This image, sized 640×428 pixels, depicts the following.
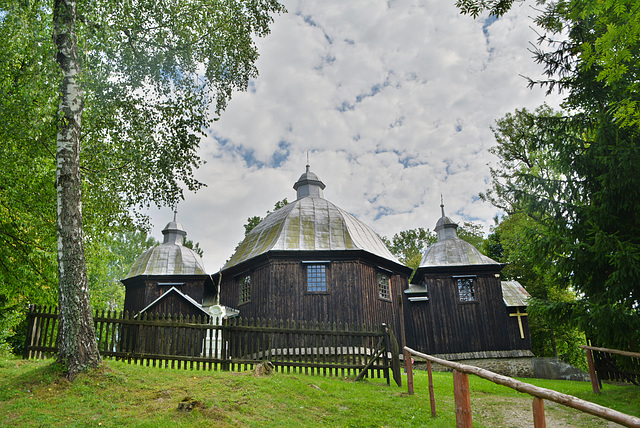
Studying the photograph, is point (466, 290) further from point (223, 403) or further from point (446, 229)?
point (223, 403)

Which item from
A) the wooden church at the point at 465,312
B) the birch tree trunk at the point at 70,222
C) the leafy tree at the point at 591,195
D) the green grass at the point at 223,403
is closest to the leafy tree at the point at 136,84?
the birch tree trunk at the point at 70,222

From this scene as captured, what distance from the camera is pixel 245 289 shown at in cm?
1909

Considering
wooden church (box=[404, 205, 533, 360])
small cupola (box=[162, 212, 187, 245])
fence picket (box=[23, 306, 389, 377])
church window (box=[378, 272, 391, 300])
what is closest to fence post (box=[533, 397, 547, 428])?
fence picket (box=[23, 306, 389, 377])

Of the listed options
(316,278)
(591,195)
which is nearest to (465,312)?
(316,278)

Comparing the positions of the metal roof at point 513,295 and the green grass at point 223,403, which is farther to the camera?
the metal roof at point 513,295

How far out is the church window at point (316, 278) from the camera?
57.7 feet

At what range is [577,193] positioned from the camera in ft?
36.1

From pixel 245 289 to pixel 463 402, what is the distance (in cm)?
1485

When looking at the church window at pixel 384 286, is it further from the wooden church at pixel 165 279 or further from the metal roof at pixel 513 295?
the wooden church at pixel 165 279

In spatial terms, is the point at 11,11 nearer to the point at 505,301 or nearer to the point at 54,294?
the point at 54,294

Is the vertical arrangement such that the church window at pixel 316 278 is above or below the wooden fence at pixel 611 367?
above

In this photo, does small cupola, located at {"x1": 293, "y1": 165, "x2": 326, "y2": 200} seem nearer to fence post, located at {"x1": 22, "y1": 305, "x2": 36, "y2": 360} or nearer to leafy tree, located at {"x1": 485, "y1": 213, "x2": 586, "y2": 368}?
leafy tree, located at {"x1": 485, "y1": 213, "x2": 586, "y2": 368}

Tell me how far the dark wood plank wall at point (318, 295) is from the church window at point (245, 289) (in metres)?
0.32

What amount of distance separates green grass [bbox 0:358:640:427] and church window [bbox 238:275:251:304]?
8.79 meters
